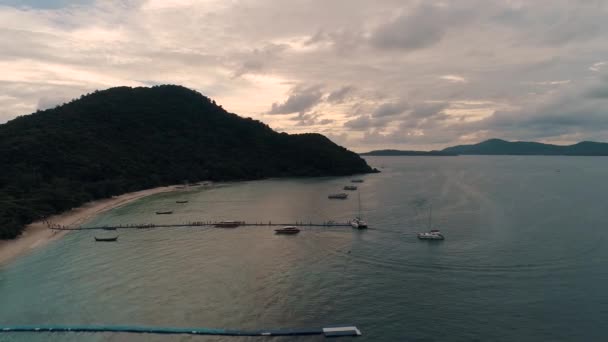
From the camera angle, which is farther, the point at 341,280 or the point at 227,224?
the point at 227,224

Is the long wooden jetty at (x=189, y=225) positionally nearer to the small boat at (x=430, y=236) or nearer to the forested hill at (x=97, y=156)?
the forested hill at (x=97, y=156)

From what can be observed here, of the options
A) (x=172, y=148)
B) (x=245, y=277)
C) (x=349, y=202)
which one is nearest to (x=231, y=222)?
(x=245, y=277)

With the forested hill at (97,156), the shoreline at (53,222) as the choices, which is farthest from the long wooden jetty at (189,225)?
the forested hill at (97,156)

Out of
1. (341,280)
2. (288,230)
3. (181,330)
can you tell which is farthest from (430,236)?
(181,330)

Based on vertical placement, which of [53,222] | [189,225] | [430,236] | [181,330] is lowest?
[181,330]

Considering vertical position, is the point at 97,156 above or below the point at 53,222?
above

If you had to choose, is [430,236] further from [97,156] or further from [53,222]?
[97,156]
